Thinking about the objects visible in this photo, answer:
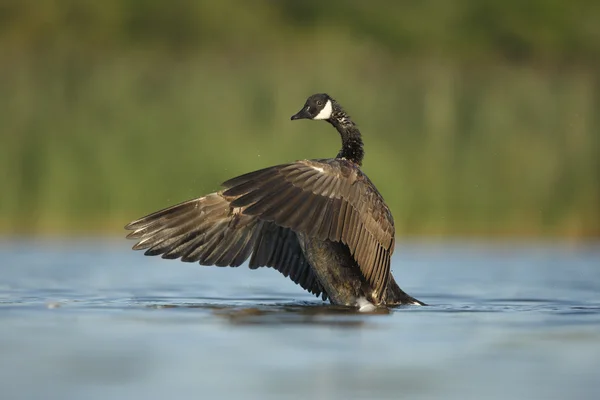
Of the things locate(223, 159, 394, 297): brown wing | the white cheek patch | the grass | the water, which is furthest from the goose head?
the grass

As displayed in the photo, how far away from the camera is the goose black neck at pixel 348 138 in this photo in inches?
410

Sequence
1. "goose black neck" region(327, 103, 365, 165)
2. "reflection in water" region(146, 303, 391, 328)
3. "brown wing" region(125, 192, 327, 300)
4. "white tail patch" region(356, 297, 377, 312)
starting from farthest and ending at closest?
"goose black neck" region(327, 103, 365, 165) → "brown wing" region(125, 192, 327, 300) → "white tail patch" region(356, 297, 377, 312) → "reflection in water" region(146, 303, 391, 328)

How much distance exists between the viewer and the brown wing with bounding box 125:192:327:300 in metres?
10.0

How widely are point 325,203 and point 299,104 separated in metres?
16.1

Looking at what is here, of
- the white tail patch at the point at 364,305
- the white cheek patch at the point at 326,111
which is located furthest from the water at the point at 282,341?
the white cheek patch at the point at 326,111

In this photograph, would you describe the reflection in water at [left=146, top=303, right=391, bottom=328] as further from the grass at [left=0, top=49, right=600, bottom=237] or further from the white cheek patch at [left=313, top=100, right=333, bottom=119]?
the grass at [left=0, top=49, right=600, bottom=237]

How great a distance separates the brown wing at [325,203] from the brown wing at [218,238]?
0.90 meters

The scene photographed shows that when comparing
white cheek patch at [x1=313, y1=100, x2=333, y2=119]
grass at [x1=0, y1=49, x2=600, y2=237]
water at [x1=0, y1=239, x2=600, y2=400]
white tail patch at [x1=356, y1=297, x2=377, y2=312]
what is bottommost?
water at [x1=0, y1=239, x2=600, y2=400]

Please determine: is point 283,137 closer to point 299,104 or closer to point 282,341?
point 299,104

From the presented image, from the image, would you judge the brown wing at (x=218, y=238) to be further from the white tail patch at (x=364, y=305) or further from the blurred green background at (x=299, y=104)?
the blurred green background at (x=299, y=104)

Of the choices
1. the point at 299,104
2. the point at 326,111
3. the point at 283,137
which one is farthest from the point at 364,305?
the point at 299,104

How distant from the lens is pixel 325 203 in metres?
9.19

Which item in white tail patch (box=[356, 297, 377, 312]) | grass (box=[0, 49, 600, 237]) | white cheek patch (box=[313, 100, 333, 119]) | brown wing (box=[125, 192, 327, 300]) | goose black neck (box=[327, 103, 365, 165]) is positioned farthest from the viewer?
grass (box=[0, 49, 600, 237])

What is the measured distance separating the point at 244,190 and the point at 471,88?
2069 centimetres
